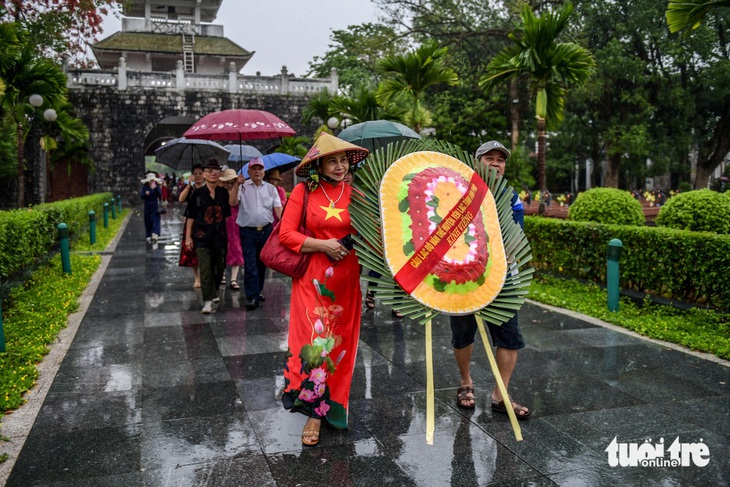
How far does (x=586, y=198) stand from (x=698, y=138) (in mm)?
23186

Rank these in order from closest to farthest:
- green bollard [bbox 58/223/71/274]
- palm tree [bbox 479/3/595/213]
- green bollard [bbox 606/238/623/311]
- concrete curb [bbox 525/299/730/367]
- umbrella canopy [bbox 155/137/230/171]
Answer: concrete curb [bbox 525/299/730/367]
green bollard [bbox 606/238/623/311]
green bollard [bbox 58/223/71/274]
umbrella canopy [bbox 155/137/230/171]
palm tree [bbox 479/3/595/213]

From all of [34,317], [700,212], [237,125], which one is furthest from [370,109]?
[34,317]

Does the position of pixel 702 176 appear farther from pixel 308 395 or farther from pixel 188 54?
pixel 308 395

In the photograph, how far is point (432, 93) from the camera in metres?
29.4

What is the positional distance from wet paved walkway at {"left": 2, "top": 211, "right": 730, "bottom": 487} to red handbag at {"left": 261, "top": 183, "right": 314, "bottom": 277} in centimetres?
98

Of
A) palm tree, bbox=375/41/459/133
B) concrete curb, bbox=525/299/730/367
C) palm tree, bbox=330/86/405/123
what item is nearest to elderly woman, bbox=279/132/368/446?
concrete curb, bbox=525/299/730/367

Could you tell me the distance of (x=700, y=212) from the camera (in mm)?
7746

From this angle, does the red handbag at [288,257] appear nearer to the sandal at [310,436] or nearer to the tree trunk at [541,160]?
the sandal at [310,436]

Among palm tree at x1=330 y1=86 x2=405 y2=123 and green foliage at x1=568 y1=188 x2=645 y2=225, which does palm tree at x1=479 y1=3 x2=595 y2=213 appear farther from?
palm tree at x1=330 y1=86 x2=405 y2=123

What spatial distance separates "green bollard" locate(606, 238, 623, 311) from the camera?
7188 mm

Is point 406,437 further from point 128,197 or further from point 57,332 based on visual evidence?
point 128,197

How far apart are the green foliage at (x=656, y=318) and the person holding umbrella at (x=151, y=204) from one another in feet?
31.4

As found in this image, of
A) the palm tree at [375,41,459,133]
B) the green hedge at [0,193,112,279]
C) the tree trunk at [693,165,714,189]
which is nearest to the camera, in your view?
the green hedge at [0,193,112,279]

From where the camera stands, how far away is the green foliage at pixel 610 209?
8891 mm
